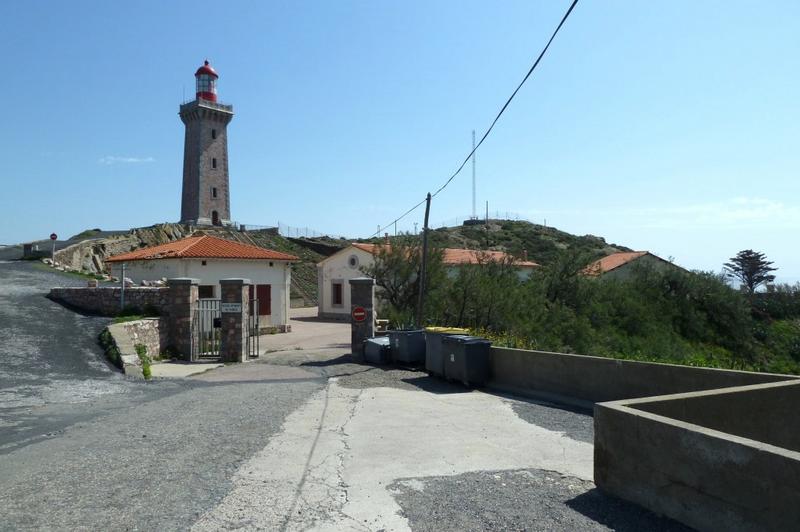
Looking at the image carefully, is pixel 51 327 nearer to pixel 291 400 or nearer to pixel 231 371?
pixel 231 371

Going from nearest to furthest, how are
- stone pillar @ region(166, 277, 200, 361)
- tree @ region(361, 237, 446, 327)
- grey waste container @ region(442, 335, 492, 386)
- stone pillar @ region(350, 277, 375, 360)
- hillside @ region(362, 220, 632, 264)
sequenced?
grey waste container @ region(442, 335, 492, 386) → stone pillar @ region(350, 277, 375, 360) → stone pillar @ region(166, 277, 200, 361) → tree @ region(361, 237, 446, 327) → hillside @ region(362, 220, 632, 264)

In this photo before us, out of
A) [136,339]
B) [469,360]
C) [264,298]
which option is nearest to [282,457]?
[469,360]

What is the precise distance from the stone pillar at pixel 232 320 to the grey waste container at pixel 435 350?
5.74 meters

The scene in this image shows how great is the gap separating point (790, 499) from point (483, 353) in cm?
837

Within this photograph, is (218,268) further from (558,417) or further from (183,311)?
(558,417)

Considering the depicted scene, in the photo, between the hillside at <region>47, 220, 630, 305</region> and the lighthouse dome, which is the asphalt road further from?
the lighthouse dome

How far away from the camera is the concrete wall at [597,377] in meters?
8.37

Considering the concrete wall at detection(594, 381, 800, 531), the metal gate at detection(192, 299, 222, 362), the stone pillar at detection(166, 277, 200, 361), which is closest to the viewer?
the concrete wall at detection(594, 381, 800, 531)

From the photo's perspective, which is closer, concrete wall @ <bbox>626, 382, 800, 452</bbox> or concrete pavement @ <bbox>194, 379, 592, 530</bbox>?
concrete pavement @ <bbox>194, 379, 592, 530</bbox>

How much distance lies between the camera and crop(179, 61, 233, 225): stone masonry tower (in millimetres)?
58688

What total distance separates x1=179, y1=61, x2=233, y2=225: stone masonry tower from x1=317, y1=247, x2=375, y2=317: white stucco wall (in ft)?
79.4

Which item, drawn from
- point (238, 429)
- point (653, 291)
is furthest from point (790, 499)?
point (653, 291)

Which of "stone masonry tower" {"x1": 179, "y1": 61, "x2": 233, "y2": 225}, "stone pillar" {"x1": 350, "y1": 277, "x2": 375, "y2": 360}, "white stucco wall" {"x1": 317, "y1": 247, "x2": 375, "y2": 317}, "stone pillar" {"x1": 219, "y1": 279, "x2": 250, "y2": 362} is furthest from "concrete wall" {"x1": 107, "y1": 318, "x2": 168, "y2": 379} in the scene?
"stone masonry tower" {"x1": 179, "y1": 61, "x2": 233, "y2": 225}

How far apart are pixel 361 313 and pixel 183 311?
5145 millimetres
